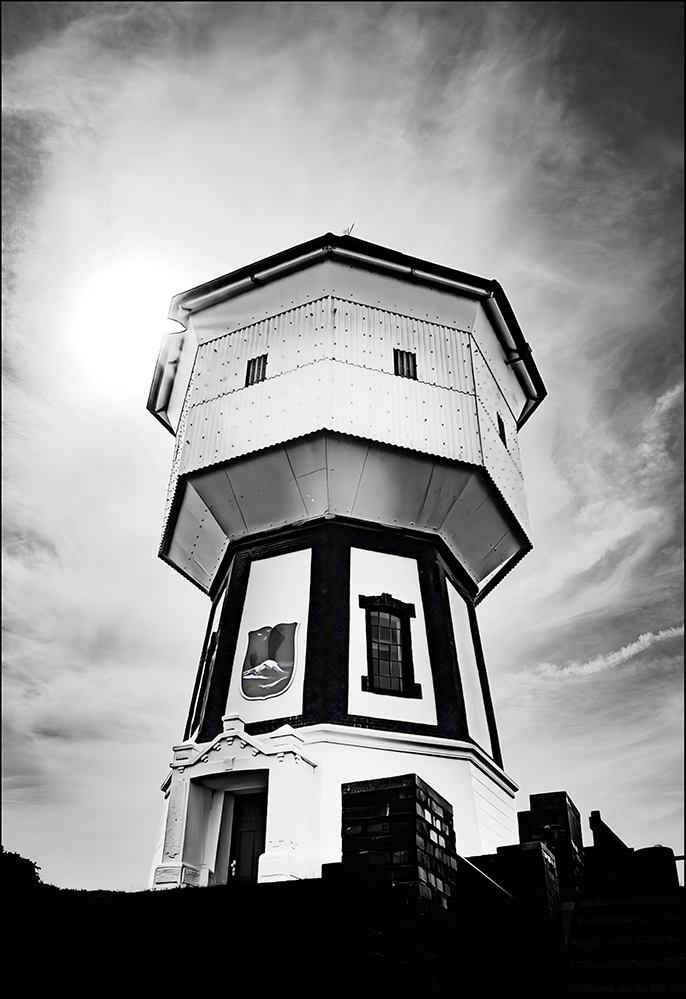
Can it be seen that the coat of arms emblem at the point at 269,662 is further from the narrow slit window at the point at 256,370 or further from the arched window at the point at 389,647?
the narrow slit window at the point at 256,370

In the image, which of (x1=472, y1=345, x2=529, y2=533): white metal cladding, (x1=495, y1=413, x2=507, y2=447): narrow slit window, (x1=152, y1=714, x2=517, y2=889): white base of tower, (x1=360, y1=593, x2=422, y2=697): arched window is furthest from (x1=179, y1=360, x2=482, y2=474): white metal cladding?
(x1=152, y1=714, x2=517, y2=889): white base of tower

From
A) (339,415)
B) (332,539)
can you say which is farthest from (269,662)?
(339,415)

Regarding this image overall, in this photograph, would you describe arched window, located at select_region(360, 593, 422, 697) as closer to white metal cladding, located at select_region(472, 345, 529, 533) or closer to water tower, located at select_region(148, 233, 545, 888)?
water tower, located at select_region(148, 233, 545, 888)

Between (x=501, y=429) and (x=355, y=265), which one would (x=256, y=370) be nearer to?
(x=355, y=265)

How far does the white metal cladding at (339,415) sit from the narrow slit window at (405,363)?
202 millimetres

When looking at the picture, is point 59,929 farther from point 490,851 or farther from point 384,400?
point 384,400

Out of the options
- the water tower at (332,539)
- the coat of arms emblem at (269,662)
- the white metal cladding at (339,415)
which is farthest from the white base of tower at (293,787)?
the white metal cladding at (339,415)

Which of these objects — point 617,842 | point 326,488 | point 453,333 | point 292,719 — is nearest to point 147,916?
point 292,719

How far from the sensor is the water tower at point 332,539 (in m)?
10.6

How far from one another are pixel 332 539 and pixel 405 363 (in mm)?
3355

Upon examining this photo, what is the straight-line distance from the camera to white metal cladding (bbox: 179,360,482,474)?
12398 millimetres

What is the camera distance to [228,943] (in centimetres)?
399

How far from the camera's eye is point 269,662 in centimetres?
1198

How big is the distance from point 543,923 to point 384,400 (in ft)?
26.9
